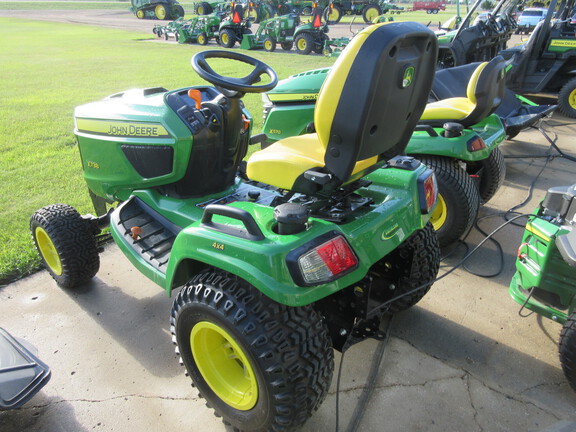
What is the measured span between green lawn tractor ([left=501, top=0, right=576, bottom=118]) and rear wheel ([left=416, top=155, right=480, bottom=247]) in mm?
5001

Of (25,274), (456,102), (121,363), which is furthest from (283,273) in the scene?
(456,102)

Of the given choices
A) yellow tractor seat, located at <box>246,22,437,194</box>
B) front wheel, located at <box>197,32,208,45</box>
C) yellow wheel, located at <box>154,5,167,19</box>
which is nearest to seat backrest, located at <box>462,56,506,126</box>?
yellow tractor seat, located at <box>246,22,437,194</box>

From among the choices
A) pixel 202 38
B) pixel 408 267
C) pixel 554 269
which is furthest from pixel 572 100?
pixel 202 38

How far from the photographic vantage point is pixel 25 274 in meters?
3.19

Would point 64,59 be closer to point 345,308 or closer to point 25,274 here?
point 25,274

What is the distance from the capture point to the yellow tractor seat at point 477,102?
3.51 meters

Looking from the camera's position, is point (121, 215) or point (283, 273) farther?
point (121, 215)

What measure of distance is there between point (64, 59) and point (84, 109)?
12917 millimetres

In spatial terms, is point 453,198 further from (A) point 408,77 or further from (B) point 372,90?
(B) point 372,90

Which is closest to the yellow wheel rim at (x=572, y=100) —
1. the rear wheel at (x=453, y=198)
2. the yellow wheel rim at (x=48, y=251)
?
the rear wheel at (x=453, y=198)

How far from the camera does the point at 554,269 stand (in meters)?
2.20

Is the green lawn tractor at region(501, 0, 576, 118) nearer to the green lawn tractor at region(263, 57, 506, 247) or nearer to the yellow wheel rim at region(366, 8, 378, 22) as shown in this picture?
the green lawn tractor at region(263, 57, 506, 247)

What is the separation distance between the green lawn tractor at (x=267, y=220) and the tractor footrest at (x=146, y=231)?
0.4 inches

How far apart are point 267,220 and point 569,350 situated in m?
1.50
